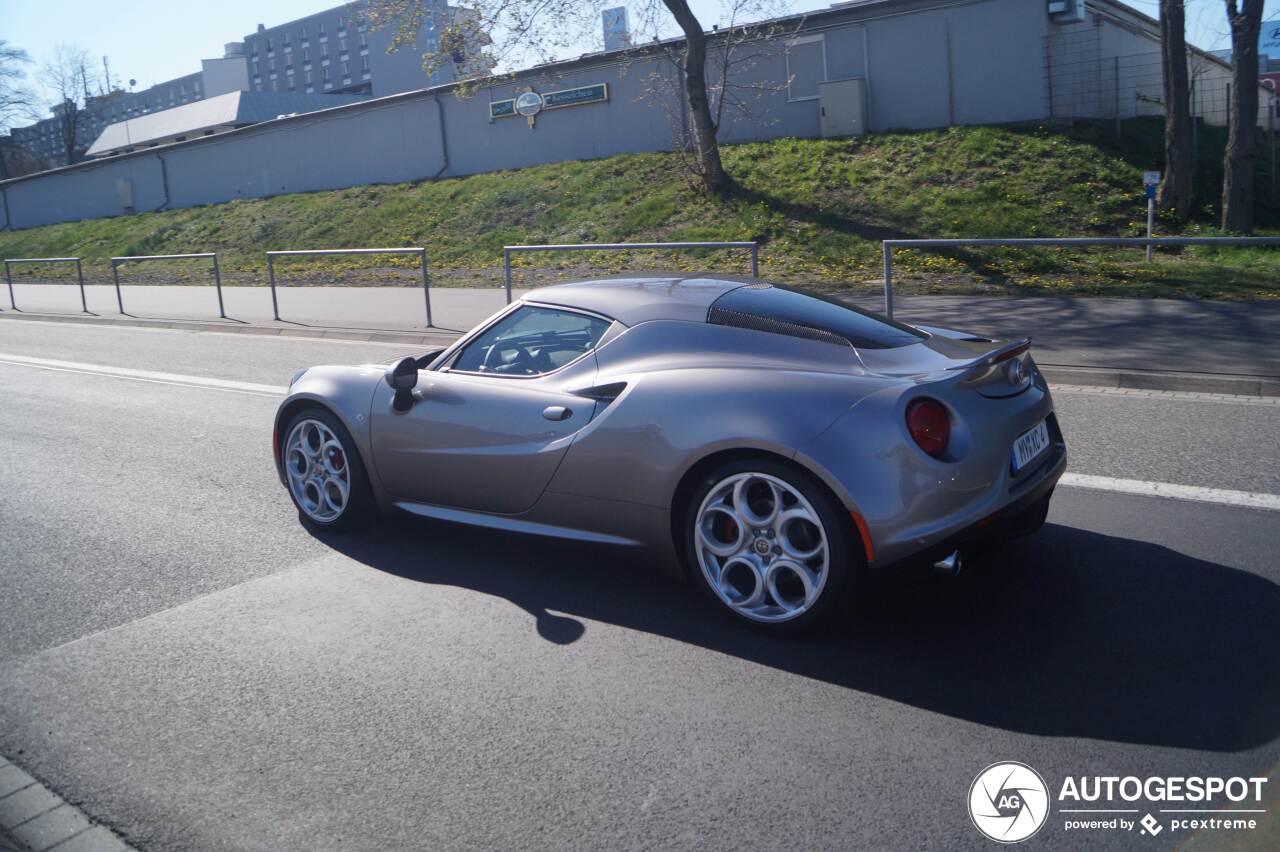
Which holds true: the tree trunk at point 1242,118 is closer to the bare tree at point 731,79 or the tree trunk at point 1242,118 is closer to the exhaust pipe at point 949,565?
the bare tree at point 731,79

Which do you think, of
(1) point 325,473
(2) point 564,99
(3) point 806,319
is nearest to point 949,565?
(3) point 806,319

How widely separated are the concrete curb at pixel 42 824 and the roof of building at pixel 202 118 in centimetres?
7020

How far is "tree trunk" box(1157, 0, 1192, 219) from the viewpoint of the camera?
18453 mm

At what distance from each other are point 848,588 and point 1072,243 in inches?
251

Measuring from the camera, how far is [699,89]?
75.4ft

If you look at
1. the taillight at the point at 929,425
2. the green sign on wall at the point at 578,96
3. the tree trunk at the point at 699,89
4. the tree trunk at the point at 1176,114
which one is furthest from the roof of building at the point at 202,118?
the taillight at the point at 929,425

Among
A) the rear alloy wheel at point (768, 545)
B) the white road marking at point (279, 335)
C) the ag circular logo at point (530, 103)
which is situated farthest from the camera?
the ag circular logo at point (530, 103)

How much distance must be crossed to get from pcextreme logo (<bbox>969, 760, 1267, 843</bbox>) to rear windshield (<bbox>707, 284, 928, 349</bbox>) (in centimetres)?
194

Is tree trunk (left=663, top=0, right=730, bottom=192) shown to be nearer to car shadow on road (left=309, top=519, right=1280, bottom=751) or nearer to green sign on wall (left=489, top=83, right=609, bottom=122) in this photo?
green sign on wall (left=489, top=83, right=609, bottom=122)

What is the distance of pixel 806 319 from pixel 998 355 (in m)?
0.80

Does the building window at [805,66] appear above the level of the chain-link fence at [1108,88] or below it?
above

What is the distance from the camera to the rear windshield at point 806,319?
4.63 m

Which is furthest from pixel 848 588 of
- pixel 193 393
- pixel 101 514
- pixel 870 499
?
pixel 193 393

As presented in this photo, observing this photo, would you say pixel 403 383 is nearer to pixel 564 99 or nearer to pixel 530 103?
pixel 564 99
